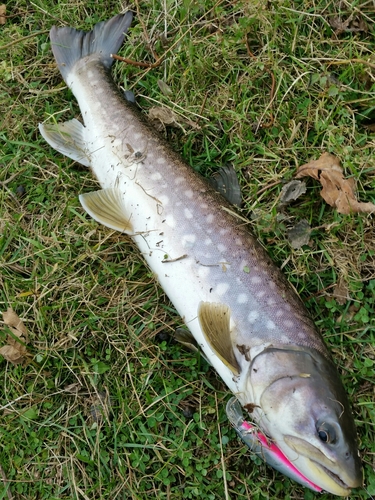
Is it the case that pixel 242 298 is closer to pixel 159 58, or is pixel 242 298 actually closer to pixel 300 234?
pixel 300 234

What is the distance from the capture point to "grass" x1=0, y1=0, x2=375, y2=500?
2.90m

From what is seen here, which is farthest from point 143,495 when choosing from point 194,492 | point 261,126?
point 261,126

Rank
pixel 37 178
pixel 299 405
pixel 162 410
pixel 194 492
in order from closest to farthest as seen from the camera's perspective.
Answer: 1. pixel 299 405
2. pixel 194 492
3. pixel 162 410
4. pixel 37 178

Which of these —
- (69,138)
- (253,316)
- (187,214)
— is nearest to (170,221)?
(187,214)

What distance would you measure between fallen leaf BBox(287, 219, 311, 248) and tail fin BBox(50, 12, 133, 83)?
1858mm

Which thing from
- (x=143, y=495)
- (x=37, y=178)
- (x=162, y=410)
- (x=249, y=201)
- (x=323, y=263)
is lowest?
(x=143, y=495)

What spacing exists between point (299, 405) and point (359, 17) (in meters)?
2.69

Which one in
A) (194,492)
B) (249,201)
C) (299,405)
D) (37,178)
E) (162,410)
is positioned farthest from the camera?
(37,178)

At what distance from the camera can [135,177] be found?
3086mm

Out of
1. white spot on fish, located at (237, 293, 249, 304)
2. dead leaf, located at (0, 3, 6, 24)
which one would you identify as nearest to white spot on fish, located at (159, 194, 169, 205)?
white spot on fish, located at (237, 293, 249, 304)

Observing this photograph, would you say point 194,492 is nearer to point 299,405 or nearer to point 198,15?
point 299,405

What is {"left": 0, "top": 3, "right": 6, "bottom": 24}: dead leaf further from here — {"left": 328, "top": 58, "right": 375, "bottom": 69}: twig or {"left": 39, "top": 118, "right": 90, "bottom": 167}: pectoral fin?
{"left": 328, "top": 58, "right": 375, "bottom": 69}: twig

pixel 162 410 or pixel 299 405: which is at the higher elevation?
pixel 299 405

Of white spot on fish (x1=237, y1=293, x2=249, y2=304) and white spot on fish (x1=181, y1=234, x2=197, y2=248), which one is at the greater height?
white spot on fish (x1=181, y1=234, x2=197, y2=248)
